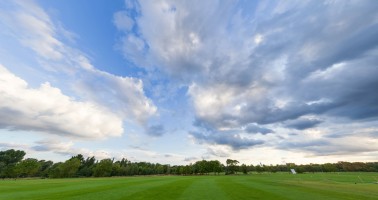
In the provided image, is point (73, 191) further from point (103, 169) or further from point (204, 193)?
point (103, 169)

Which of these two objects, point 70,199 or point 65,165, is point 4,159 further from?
point 70,199

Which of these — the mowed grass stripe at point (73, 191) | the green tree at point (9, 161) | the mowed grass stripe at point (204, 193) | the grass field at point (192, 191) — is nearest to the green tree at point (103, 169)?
the green tree at point (9, 161)

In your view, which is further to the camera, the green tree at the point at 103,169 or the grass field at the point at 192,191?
the green tree at the point at 103,169

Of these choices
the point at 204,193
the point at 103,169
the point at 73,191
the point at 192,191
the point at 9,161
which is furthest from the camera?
the point at 9,161

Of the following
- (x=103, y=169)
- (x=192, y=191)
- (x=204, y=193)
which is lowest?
(x=204, y=193)

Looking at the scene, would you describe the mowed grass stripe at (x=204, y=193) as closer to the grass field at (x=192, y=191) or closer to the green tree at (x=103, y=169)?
the grass field at (x=192, y=191)

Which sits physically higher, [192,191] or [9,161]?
[9,161]

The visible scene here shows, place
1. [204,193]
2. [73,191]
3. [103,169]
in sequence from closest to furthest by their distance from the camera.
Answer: [204,193], [73,191], [103,169]

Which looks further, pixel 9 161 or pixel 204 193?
pixel 9 161

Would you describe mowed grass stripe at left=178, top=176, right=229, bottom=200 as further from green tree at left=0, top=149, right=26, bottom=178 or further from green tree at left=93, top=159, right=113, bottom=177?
green tree at left=0, top=149, right=26, bottom=178

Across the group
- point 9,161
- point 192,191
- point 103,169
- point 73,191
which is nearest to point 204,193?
point 192,191

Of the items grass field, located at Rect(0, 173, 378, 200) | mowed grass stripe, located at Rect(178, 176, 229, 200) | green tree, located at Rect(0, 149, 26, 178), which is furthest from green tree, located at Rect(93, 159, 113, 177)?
mowed grass stripe, located at Rect(178, 176, 229, 200)

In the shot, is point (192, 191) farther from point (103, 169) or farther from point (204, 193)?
point (103, 169)

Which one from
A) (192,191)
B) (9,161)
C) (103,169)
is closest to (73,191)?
(192,191)
